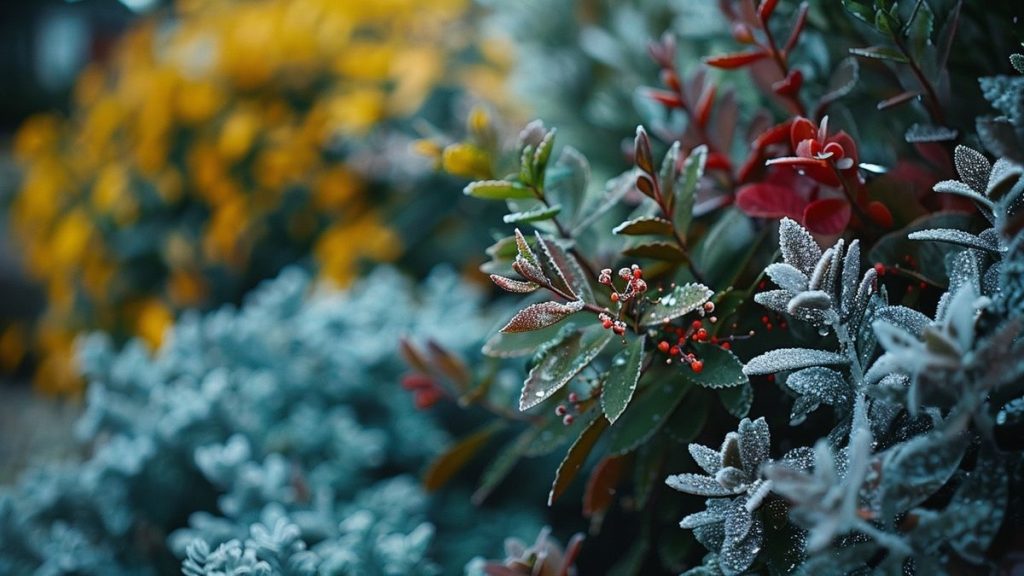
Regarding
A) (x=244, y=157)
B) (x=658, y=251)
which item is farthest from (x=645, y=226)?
(x=244, y=157)

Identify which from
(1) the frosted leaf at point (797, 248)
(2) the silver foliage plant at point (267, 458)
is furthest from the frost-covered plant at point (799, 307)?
(2) the silver foliage plant at point (267, 458)

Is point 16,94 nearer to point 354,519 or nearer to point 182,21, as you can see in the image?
point 182,21

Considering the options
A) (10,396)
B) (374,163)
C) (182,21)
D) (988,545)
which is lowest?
(10,396)

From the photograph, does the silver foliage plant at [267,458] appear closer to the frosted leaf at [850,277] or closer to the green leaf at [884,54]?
the frosted leaf at [850,277]

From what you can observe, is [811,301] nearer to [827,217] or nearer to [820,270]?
[820,270]

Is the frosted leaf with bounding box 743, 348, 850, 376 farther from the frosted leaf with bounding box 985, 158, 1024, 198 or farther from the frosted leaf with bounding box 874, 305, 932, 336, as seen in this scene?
the frosted leaf with bounding box 985, 158, 1024, 198

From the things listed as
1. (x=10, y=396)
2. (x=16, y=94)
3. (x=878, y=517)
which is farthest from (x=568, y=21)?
(x=16, y=94)
